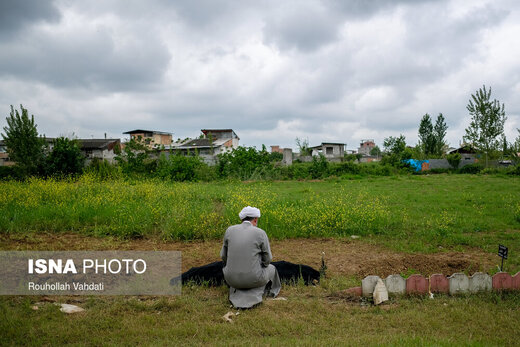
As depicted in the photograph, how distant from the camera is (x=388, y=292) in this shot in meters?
4.66

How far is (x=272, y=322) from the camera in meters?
4.00

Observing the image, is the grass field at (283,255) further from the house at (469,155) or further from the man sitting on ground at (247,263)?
the house at (469,155)

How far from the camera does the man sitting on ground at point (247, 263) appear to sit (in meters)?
4.54

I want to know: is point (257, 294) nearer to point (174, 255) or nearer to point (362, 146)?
point (174, 255)

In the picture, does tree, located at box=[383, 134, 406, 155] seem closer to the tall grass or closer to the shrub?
the shrub

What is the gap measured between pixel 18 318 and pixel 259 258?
296 centimetres

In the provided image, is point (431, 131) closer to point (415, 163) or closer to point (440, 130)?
point (440, 130)

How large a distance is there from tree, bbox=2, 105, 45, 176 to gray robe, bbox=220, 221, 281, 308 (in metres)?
25.5

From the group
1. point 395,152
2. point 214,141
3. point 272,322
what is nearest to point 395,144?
point 395,152

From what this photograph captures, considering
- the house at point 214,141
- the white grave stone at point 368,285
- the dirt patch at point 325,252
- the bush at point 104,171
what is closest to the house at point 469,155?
the house at point 214,141

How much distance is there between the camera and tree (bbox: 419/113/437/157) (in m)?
48.0

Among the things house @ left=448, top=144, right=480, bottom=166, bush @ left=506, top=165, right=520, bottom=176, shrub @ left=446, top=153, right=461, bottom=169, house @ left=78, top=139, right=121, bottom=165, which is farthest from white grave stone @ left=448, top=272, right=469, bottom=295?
house @ left=78, top=139, right=121, bottom=165

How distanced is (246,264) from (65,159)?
68.3 feet

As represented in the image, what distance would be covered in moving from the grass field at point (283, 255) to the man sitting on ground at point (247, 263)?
8.6 inches
